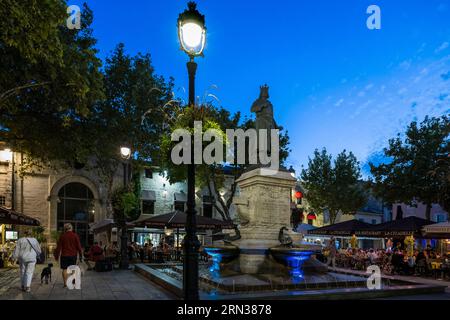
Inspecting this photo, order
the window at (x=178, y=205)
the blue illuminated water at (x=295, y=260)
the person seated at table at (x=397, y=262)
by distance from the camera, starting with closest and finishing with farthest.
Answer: the blue illuminated water at (x=295, y=260) < the person seated at table at (x=397, y=262) < the window at (x=178, y=205)

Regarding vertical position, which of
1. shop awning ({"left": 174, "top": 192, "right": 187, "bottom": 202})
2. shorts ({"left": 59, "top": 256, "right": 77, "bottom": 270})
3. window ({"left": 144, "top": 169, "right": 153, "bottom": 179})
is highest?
window ({"left": 144, "top": 169, "right": 153, "bottom": 179})

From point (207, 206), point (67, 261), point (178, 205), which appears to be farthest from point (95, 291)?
point (207, 206)

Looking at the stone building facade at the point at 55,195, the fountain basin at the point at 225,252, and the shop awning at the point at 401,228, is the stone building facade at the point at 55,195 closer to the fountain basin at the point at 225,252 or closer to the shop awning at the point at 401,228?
the fountain basin at the point at 225,252

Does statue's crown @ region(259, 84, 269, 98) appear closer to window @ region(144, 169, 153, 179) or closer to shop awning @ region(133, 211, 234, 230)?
shop awning @ region(133, 211, 234, 230)

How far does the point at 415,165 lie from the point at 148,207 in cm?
2358

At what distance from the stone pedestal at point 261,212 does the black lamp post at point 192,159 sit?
4799 mm

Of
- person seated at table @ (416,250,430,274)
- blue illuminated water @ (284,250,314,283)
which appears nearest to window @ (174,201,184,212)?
person seated at table @ (416,250,430,274)

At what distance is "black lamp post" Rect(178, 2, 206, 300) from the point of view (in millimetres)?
6848

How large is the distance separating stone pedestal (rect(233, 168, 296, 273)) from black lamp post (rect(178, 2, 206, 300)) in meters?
4.80

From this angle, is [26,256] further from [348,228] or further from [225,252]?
[348,228]

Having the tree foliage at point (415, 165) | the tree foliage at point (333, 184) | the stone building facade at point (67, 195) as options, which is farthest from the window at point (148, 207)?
the tree foliage at point (415, 165)

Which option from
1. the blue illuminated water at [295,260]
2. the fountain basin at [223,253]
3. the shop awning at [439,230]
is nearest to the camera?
the blue illuminated water at [295,260]

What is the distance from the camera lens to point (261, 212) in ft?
40.2

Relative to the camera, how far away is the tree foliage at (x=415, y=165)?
27.2 metres
